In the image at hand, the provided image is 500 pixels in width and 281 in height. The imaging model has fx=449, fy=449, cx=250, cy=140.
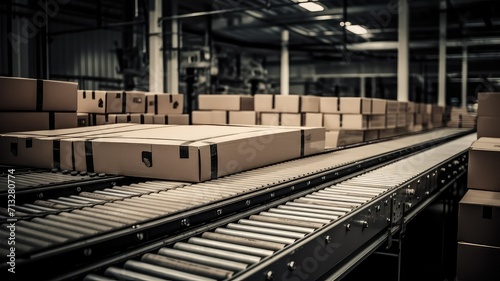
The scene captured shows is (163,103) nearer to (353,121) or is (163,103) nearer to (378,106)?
(353,121)

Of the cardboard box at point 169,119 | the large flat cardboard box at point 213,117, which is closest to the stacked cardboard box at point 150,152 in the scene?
the cardboard box at point 169,119

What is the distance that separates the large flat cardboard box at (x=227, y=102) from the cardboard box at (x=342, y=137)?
1277mm

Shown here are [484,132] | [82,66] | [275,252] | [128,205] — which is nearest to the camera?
[275,252]

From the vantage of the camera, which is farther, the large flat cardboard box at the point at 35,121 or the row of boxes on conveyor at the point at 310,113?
the row of boxes on conveyor at the point at 310,113

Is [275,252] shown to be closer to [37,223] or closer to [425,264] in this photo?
[37,223]

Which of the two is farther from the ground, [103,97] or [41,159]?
[103,97]

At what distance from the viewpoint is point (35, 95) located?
11.6ft

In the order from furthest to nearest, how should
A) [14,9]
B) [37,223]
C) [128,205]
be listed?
1. [14,9]
2. [128,205]
3. [37,223]

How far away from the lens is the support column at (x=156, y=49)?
949 centimetres

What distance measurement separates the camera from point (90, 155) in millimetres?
2717

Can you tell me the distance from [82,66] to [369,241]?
13343 mm

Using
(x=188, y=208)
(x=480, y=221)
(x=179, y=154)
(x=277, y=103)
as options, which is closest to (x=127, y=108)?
(x=277, y=103)

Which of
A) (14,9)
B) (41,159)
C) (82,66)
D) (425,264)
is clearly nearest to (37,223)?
(41,159)

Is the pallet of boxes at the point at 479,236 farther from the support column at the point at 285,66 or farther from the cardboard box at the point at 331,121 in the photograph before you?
the support column at the point at 285,66
